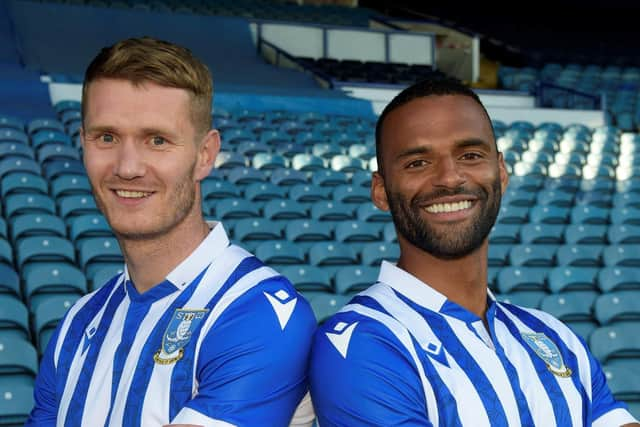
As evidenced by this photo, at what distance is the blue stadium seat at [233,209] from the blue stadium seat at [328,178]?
121 centimetres

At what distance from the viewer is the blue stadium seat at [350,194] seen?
23.9 feet

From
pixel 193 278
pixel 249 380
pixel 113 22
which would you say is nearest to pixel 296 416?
pixel 249 380

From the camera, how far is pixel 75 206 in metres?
5.94

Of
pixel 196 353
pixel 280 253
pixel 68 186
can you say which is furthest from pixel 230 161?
pixel 196 353

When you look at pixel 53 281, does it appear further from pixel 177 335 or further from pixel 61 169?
pixel 177 335

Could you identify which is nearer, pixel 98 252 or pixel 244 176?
pixel 98 252

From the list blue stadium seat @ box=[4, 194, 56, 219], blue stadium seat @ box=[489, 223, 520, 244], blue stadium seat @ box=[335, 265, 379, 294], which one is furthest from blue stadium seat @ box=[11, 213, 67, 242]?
blue stadium seat @ box=[489, 223, 520, 244]

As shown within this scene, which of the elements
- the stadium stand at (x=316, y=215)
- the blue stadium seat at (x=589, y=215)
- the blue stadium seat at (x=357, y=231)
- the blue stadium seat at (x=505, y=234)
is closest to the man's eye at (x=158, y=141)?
the stadium stand at (x=316, y=215)

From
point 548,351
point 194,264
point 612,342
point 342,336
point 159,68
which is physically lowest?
point 612,342

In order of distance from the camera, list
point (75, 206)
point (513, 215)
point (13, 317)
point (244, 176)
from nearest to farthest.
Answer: point (13, 317), point (75, 206), point (513, 215), point (244, 176)

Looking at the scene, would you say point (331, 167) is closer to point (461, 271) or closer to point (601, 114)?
point (601, 114)

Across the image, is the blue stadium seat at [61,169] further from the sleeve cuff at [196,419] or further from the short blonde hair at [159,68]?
the sleeve cuff at [196,419]

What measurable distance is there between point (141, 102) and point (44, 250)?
3713 mm

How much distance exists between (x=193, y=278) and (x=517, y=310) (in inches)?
29.0
